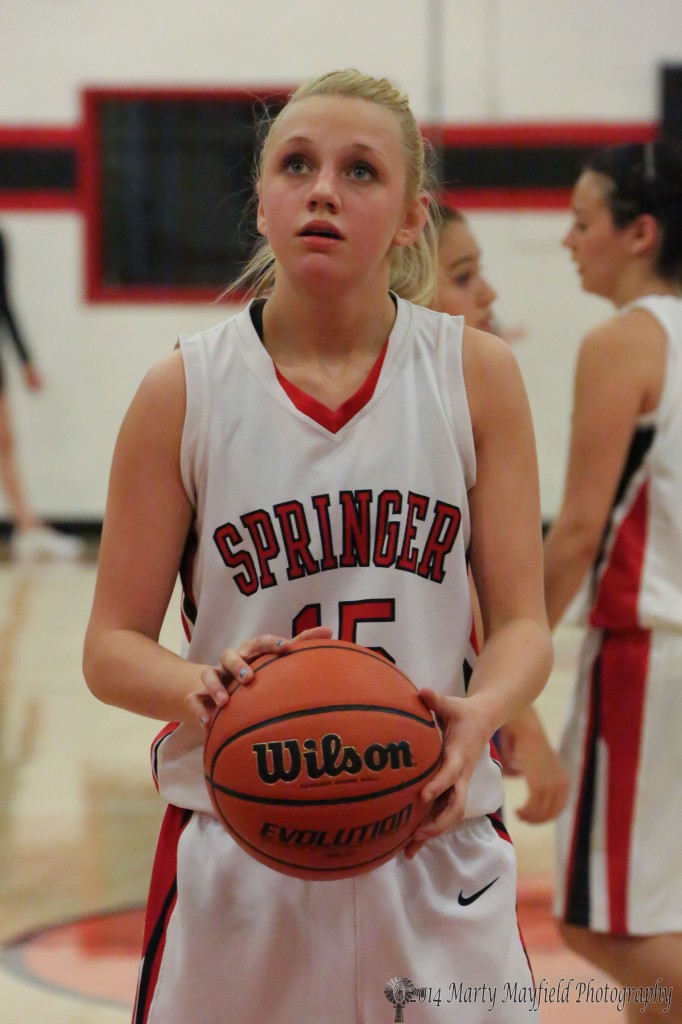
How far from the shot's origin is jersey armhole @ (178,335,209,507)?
1.67 m

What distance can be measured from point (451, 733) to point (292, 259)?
1.94 feet

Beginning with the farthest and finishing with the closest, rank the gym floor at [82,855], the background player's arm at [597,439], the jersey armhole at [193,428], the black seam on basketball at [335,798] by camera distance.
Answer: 1. the gym floor at [82,855]
2. the background player's arm at [597,439]
3. the jersey armhole at [193,428]
4. the black seam on basketball at [335,798]

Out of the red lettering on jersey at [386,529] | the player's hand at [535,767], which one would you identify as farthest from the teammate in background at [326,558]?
the player's hand at [535,767]

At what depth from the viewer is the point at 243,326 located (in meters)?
1.76

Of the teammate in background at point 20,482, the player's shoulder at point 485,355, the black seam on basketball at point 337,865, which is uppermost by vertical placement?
the player's shoulder at point 485,355

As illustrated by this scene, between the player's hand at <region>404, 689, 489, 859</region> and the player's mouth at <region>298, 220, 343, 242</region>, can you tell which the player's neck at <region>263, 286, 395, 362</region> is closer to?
the player's mouth at <region>298, 220, 343, 242</region>

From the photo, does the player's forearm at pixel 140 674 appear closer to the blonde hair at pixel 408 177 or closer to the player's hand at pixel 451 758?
the player's hand at pixel 451 758

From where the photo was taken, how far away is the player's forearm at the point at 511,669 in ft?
5.17

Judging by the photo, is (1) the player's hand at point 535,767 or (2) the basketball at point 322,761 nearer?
Result: (2) the basketball at point 322,761

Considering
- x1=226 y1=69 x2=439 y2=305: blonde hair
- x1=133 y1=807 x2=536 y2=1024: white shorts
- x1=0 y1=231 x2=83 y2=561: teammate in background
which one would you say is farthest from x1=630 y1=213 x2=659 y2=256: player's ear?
x1=0 y1=231 x2=83 y2=561: teammate in background

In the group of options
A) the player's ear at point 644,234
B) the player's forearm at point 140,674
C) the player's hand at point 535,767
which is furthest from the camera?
the player's ear at point 644,234

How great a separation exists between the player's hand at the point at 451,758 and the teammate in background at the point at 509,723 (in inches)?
36.9

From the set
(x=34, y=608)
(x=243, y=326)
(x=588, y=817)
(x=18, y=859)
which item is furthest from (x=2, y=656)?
(x=243, y=326)

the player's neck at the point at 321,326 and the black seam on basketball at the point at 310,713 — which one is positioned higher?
the player's neck at the point at 321,326
